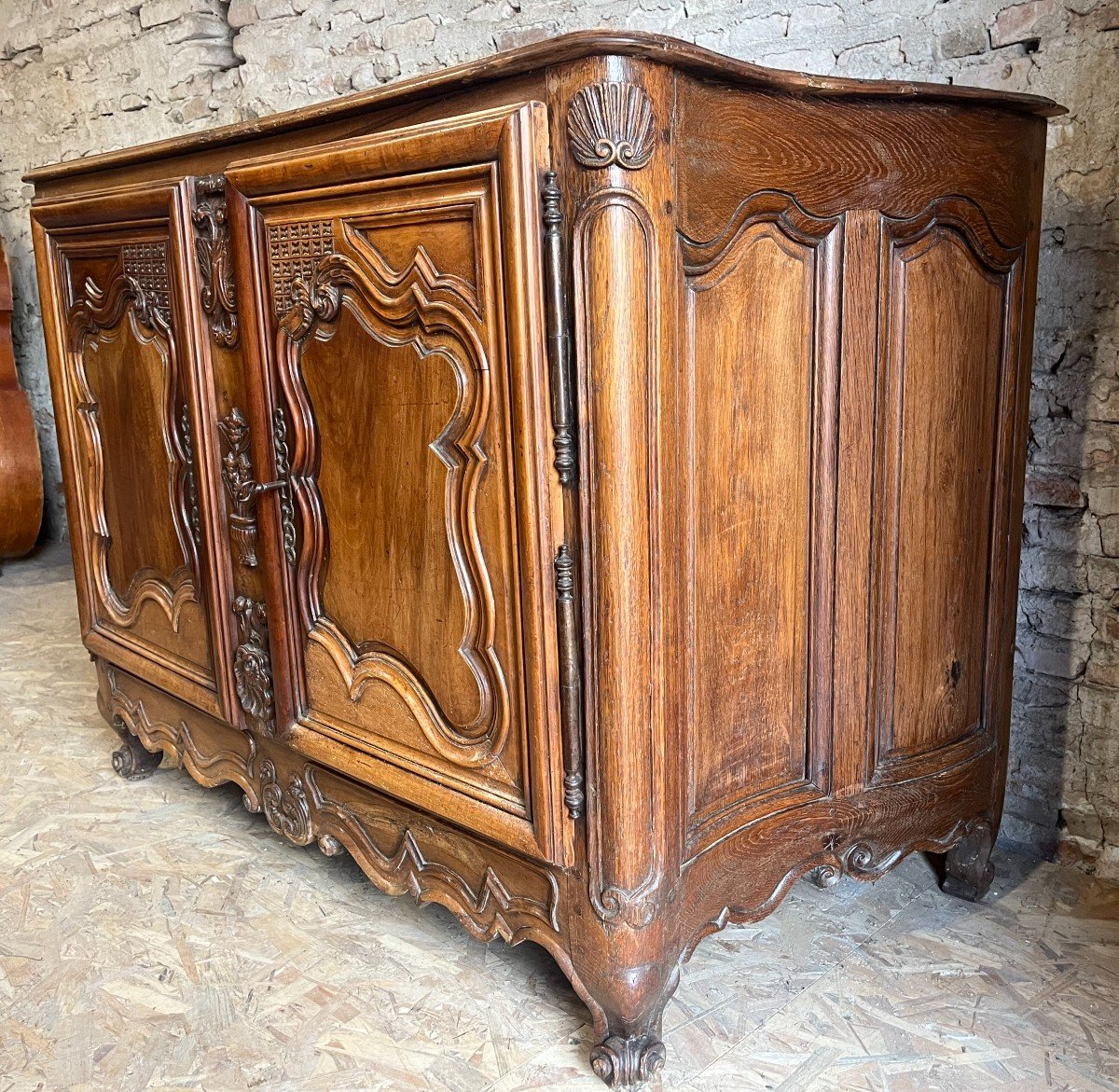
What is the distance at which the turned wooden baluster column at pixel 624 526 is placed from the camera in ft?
4.02

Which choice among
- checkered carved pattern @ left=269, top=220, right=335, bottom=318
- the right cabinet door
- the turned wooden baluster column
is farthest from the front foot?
the right cabinet door

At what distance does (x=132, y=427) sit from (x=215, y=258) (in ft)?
1.66

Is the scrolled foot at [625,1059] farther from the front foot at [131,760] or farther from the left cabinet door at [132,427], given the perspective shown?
the front foot at [131,760]

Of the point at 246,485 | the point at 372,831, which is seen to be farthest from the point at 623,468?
the point at 372,831

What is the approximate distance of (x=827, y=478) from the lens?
1.54m

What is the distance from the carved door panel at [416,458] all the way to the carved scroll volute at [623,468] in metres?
0.06

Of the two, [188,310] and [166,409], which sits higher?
[188,310]

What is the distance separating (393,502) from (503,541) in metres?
0.23

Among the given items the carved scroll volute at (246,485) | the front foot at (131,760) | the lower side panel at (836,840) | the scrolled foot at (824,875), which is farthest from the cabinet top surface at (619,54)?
the front foot at (131,760)

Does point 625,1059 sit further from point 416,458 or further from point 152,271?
point 152,271

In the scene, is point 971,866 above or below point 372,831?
below

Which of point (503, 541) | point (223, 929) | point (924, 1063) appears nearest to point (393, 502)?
point (503, 541)

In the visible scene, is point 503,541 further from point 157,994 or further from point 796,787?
point 157,994

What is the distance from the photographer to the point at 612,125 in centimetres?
121
